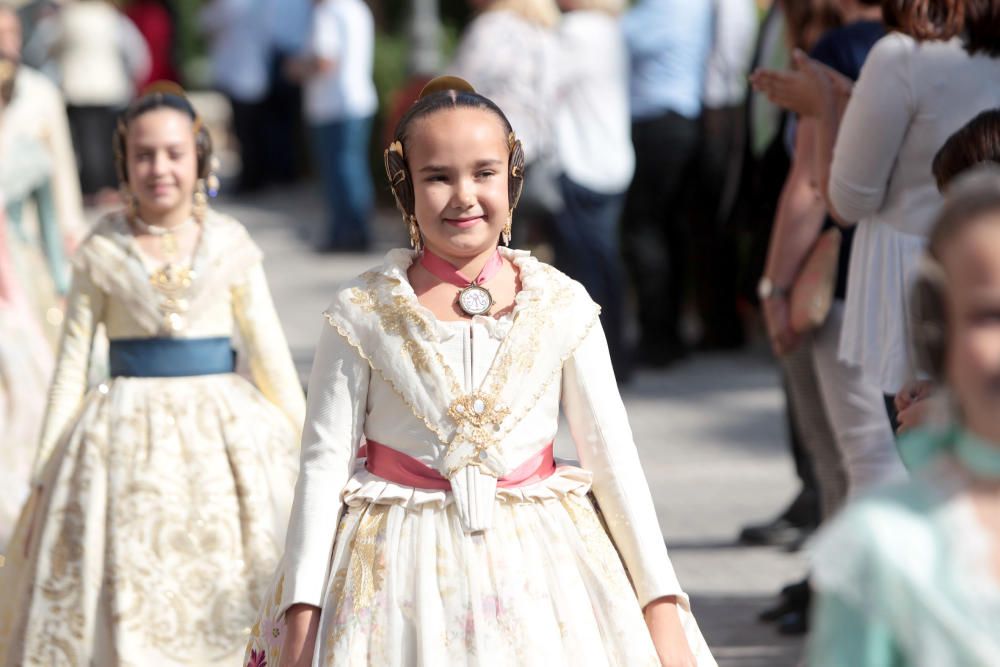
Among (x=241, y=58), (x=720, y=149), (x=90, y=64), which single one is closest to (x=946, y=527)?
(x=720, y=149)

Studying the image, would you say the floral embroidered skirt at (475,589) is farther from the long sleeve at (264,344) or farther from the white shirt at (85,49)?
the white shirt at (85,49)

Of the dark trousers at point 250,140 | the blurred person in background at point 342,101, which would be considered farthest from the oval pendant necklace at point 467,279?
the dark trousers at point 250,140

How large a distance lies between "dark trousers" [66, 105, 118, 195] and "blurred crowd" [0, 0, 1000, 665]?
3 centimetres

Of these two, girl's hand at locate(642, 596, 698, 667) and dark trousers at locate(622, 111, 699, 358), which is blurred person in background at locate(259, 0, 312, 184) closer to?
dark trousers at locate(622, 111, 699, 358)

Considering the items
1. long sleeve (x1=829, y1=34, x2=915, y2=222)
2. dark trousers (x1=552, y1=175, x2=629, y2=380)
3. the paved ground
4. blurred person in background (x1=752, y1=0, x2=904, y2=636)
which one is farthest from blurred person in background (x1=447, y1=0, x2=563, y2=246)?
long sleeve (x1=829, y1=34, x2=915, y2=222)

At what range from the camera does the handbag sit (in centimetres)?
513

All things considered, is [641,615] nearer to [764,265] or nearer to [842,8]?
[842,8]

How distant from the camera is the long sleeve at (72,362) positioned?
488 centimetres

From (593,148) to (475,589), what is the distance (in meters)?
6.41

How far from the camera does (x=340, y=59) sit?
46.5ft

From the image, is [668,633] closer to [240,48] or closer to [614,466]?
[614,466]

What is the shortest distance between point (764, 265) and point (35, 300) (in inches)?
126

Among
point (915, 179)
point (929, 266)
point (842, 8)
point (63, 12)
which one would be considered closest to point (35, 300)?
point (842, 8)

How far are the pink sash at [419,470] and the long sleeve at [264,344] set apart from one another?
148 centimetres
